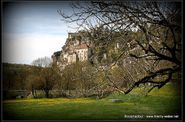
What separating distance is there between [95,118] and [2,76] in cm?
149

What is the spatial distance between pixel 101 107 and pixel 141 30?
1267mm

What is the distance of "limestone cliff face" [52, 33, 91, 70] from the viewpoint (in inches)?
401

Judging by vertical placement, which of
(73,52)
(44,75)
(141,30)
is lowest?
(44,75)

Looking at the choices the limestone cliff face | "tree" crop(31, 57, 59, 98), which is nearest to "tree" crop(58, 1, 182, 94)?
the limestone cliff face

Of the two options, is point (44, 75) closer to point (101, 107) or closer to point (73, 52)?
point (73, 52)

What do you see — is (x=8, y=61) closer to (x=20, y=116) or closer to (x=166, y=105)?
(x=20, y=116)

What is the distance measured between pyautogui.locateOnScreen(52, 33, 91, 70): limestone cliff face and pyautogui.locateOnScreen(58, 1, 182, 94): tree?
15 centimetres

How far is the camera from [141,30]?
1008cm

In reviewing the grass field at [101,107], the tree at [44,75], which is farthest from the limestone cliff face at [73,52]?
the grass field at [101,107]

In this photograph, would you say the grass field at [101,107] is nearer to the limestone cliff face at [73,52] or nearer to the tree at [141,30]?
the tree at [141,30]

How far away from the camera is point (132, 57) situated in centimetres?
1015

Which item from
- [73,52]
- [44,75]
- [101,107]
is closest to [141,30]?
[73,52]

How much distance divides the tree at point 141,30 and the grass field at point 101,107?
0.57 feet

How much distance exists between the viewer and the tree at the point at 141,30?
395 inches
